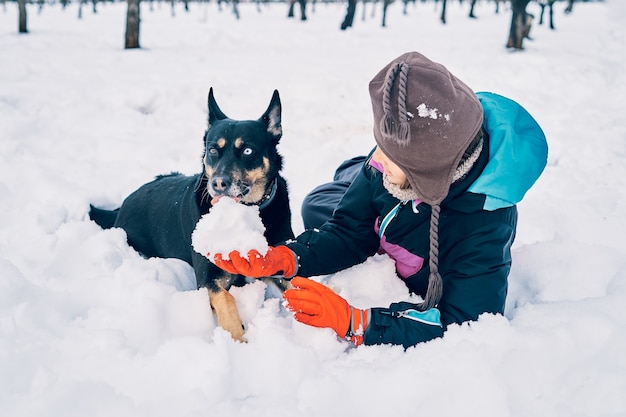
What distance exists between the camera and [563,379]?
1.84 metres

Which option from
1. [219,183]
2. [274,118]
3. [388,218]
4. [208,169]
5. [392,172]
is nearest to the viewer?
[392,172]

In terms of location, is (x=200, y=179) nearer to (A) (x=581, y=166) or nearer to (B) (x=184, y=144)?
(B) (x=184, y=144)

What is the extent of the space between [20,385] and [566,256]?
2840mm

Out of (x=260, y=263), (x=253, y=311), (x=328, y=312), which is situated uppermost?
(x=260, y=263)

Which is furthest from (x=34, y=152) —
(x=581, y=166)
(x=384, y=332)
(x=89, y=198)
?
(x=581, y=166)

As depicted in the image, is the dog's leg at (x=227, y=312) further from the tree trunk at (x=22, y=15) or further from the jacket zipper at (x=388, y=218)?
the tree trunk at (x=22, y=15)

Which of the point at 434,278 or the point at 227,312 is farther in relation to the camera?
the point at 227,312

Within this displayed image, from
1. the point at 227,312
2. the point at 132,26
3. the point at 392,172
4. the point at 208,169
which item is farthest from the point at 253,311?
the point at 132,26

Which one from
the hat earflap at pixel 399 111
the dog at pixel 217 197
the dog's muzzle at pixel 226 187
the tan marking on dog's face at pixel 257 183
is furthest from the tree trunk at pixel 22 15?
the hat earflap at pixel 399 111

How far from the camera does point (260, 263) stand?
235 cm

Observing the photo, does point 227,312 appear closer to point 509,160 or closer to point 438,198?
point 438,198

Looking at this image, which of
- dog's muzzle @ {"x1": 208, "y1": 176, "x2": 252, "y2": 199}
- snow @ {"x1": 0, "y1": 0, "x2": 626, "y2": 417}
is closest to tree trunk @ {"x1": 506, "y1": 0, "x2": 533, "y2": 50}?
snow @ {"x1": 0, "y1": 0, "x2": 626, "y2": 417}

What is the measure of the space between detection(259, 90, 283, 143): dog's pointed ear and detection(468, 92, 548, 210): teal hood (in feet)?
5.22

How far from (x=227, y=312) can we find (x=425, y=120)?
4.83 feet
